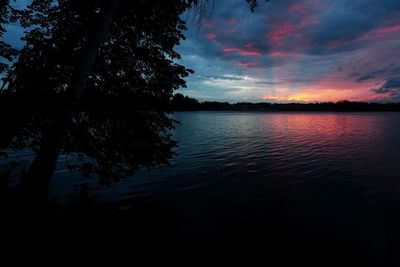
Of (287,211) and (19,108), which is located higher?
(19,108)

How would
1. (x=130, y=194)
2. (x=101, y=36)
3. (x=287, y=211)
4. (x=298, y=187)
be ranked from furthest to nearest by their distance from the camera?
(x=298, y=187) < (x=130, y=194) < (x=287, y=211) < (x=101, y=36)

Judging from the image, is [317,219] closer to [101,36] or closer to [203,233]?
[203,233]

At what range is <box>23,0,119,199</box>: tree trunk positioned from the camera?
5.59 meters

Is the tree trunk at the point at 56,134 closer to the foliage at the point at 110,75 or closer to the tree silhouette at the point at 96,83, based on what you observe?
the tree silhouette at the point at 96,83

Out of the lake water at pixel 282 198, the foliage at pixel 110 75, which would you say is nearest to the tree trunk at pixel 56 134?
the foliage at pixel 110 75

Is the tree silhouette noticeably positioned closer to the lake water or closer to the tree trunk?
the tree trunk

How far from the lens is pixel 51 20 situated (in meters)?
7.95

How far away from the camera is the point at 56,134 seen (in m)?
5.60

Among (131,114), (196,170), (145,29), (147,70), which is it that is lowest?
(196,170)

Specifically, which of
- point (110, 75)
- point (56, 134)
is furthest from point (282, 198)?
point (56, 134)

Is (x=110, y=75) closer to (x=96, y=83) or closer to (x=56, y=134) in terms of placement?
(x=96, y=83)

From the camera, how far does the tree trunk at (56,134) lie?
18.3ft

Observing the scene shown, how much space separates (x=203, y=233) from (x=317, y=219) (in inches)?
230

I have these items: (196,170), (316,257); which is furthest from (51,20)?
(196,170)
